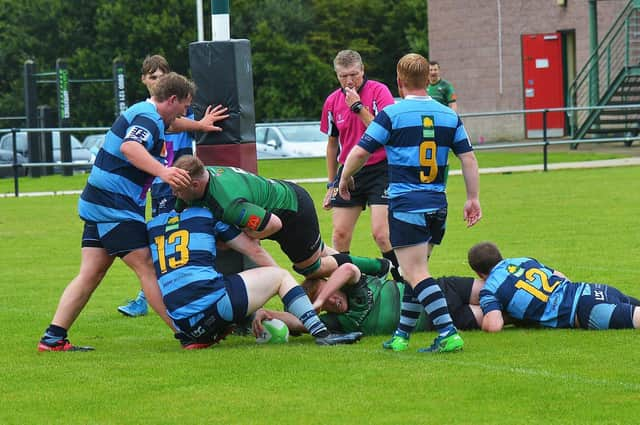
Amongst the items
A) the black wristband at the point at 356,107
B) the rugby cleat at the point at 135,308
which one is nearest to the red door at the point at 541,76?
the black wristband at the point at 356,107

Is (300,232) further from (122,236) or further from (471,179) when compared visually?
(471,179)

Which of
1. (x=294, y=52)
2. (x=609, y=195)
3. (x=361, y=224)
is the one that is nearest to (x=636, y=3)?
(x=609, y=195)

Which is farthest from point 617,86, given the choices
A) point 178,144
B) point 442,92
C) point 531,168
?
point 178,144

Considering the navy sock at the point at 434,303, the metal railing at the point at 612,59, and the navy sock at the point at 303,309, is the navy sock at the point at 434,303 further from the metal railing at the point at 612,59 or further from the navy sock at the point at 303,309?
the metal railing at the point at 612,59

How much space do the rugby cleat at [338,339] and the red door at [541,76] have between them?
1215 inches

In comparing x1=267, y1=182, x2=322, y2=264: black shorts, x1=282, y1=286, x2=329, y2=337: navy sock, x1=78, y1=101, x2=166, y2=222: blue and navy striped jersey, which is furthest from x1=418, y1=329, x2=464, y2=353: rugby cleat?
x1=78, y1=101, x2=166, y2=222: blue and navy striped jersey

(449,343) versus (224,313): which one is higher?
(224,313)

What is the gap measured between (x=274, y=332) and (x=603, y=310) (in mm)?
2168

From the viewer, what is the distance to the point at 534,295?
819 centimetres

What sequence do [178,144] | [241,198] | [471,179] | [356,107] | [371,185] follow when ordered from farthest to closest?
[371,185] → [356,107] → [178,144] → [241,198] → [471,179]

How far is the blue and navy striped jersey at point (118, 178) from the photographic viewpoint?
8.05 m

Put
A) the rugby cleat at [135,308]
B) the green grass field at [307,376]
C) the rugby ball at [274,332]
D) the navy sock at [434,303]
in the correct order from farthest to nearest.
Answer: the rugby cleat at [135,308] → the rugby ball at [274,332] → the navy sock at [434,303] → the green grass field at [307,376]

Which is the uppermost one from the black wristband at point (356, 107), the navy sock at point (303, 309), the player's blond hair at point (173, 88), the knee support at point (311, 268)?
the player's blond hair at point (173, 88)

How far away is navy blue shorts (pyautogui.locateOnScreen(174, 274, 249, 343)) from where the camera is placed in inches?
303
